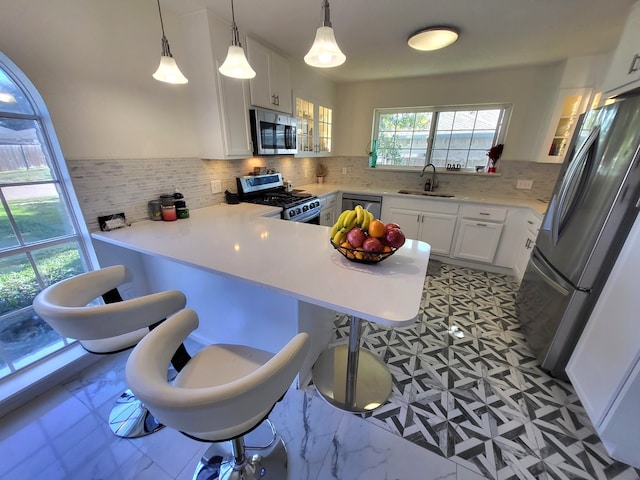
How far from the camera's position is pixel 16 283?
143 cm

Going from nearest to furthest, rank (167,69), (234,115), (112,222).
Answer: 1. (167,69)
2. (112,222)
3. (234,115)

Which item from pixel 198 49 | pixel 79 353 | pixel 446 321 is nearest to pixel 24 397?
pixel 79 353

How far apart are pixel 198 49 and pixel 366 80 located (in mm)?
2453

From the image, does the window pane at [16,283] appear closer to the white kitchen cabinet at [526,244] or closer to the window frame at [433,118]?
the window frame at [433,118]

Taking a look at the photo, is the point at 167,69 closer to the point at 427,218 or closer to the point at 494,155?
the point at 427,218

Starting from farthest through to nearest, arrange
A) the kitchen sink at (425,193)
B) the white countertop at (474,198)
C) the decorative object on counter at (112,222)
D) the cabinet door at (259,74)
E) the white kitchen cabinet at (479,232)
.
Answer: the kitchen sink at (425,193) → the white kitchen cabinet at (479,232) → the white countertop at (474,198) → the cabinet door at (259,74) → the decorative object on counter at (112,222)

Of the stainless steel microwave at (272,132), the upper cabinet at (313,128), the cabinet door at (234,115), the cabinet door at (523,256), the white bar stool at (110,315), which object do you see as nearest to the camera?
the white bar stool at (110,315)

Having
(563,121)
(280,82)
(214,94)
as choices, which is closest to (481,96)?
(563,121)

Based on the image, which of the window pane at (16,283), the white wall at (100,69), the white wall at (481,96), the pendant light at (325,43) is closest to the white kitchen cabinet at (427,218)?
the white wall at (481,96)

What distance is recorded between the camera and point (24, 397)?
143cm

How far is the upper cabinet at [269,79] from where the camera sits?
86.7 inches

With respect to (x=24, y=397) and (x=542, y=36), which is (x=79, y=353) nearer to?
(x=24, y=397)

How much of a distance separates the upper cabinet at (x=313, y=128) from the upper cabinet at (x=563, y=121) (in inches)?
104

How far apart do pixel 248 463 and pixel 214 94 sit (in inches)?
94.1
